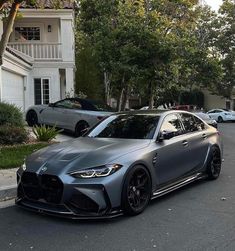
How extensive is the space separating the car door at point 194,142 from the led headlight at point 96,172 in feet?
6.92

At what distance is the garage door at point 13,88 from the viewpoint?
18984mm

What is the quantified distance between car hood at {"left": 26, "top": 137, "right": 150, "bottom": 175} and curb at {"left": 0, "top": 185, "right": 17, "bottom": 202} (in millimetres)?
1299

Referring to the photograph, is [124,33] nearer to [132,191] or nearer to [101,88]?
[101,88]

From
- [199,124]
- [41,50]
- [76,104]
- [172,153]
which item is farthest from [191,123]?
[41,50]

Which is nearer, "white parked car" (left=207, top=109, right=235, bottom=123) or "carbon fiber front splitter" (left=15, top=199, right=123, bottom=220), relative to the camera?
"carbon fiber front splitter" (left=15, top=199, right=123, bottom=220)

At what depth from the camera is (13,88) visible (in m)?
21.0

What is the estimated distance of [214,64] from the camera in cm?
2833

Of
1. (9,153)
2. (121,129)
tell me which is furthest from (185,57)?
(121,129)

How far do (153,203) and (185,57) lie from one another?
17595 millimetres

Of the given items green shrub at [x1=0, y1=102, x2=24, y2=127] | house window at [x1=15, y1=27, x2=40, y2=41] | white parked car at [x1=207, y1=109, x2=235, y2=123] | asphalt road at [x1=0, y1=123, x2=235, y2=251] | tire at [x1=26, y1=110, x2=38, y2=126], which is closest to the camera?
asphalt road at [x1=0, y1=123, x2=235, y2=251]

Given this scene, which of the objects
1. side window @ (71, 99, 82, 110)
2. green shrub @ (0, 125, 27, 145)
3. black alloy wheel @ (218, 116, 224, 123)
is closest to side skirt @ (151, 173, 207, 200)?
green shrub @ (0, 125, 27, 145)

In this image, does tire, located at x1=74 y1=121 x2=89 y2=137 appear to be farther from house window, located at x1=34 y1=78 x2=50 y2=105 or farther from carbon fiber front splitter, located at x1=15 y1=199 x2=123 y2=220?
carbon fiber front splitter, located at x1=15 y1=199 x2=123 y2=220

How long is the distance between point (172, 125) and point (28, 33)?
1973 centimetres

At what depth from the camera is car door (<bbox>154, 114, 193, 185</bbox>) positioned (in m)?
7.09
